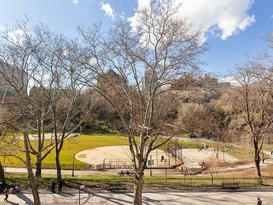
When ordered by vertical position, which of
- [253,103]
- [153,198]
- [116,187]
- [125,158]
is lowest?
[153,198]

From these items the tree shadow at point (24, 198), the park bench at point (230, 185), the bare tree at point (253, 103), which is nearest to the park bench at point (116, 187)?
the tree shadow at point (24, 198)

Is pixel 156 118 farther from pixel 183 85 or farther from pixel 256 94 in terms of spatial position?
pixel 256 94

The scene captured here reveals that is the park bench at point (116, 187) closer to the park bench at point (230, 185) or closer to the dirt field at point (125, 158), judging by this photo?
the park bench at point (230, 185)

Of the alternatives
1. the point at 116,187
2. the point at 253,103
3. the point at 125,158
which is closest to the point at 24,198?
the point at 116,187

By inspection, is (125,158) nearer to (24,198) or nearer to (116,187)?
(116,187)

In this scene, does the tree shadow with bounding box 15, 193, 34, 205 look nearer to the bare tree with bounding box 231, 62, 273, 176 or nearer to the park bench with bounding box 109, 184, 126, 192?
the park bench with bounding box 109, 184, 126, 192

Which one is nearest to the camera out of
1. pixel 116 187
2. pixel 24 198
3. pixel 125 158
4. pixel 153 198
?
pixel 24 198

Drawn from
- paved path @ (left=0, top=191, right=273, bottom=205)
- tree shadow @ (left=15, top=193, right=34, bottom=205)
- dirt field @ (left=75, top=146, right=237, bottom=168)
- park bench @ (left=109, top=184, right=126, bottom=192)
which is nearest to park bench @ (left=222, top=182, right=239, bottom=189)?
paved path @ (left=0, top=191, right=273, bottom=205)

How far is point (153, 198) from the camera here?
23141 mm

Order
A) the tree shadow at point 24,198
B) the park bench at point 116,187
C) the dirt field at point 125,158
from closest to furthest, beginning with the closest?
the tree shadow at point 24,198 → the park bench at point 116,187 → the dirt field at point 125,158

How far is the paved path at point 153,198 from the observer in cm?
2169

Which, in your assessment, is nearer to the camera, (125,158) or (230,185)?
(230,185)

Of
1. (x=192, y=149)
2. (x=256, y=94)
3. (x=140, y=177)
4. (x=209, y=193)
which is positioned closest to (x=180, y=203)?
(x=209, y=193)

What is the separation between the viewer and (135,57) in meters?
16.2
